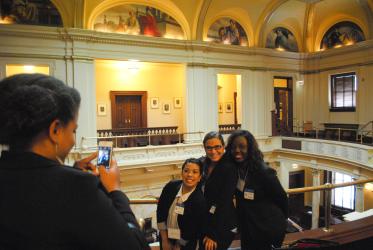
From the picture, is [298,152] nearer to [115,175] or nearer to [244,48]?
[244,48]

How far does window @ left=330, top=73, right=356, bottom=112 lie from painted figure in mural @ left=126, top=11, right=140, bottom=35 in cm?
1166

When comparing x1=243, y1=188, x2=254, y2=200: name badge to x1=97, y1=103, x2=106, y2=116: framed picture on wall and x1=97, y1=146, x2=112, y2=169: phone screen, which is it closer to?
x1=97, y1=146, x2=112, y2=169: phone screen

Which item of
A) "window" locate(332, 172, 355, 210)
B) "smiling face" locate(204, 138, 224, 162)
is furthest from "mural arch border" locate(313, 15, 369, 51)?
"smiling face" locate(204, 138, 224, 162)

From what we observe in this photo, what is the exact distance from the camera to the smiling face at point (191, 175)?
281 cm

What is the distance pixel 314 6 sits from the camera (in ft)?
56.0

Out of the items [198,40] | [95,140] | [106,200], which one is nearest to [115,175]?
[106,200]

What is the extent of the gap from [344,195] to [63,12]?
54.2ft


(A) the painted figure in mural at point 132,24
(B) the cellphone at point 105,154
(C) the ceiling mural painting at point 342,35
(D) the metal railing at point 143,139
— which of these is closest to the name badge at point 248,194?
(B) the cellphone at point 105,154

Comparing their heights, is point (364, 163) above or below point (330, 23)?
below

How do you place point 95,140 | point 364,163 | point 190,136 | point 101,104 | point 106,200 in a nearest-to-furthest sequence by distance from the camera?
point 106,200 → point 364,163 → point 95,140 → point 190,136 → point 101,104

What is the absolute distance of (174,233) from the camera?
8.89 ft

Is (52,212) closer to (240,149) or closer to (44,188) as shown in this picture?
(44,188)

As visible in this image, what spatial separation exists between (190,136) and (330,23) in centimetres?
1068

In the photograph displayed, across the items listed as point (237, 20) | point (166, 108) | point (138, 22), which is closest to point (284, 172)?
point (166, 108)
